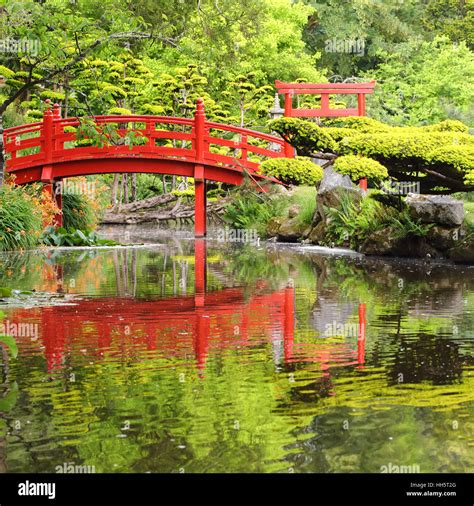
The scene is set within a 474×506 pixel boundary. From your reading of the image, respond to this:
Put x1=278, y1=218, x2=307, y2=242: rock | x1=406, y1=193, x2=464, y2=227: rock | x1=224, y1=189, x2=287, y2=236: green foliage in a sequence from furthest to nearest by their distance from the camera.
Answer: x1=224, y1=189, x2=287, y2=236: green foliage, x1=278, y1=218, x2=307, y2=242: rock, x1=406, y1=193, x2=464, y2=227: rock

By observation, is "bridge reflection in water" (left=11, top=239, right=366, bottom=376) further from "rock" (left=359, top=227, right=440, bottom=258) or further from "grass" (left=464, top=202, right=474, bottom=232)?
"rock" (left=359, top=227, right=440, bottom=258)

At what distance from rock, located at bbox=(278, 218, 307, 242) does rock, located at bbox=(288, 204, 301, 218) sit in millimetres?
137

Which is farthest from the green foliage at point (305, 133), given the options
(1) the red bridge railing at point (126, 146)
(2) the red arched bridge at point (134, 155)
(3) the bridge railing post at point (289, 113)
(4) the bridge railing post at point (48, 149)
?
(4) the bridge railing post at point (48, 149)

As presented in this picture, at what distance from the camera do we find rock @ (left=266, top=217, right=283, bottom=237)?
2831cm

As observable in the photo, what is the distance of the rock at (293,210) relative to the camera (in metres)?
27.9

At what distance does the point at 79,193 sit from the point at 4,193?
534cm

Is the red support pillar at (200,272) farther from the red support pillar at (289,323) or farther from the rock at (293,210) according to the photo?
the rock at (293,210)

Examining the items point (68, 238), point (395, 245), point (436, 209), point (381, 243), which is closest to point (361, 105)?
point (381, 243)

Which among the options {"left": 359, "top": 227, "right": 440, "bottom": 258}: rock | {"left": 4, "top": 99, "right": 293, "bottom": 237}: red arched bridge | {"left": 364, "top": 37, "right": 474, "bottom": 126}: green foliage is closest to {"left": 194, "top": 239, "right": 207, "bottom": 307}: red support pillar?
{"left": 4, "top": 99, "right": 293, "bottom": 237}: red arched bridge

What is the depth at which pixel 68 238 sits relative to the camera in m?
24.6

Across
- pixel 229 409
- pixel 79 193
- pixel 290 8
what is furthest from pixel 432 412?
pixel 290 8

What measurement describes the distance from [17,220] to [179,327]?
11.7 metres

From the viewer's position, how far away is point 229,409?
23.7ft

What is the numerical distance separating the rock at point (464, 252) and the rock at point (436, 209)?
51 cm
